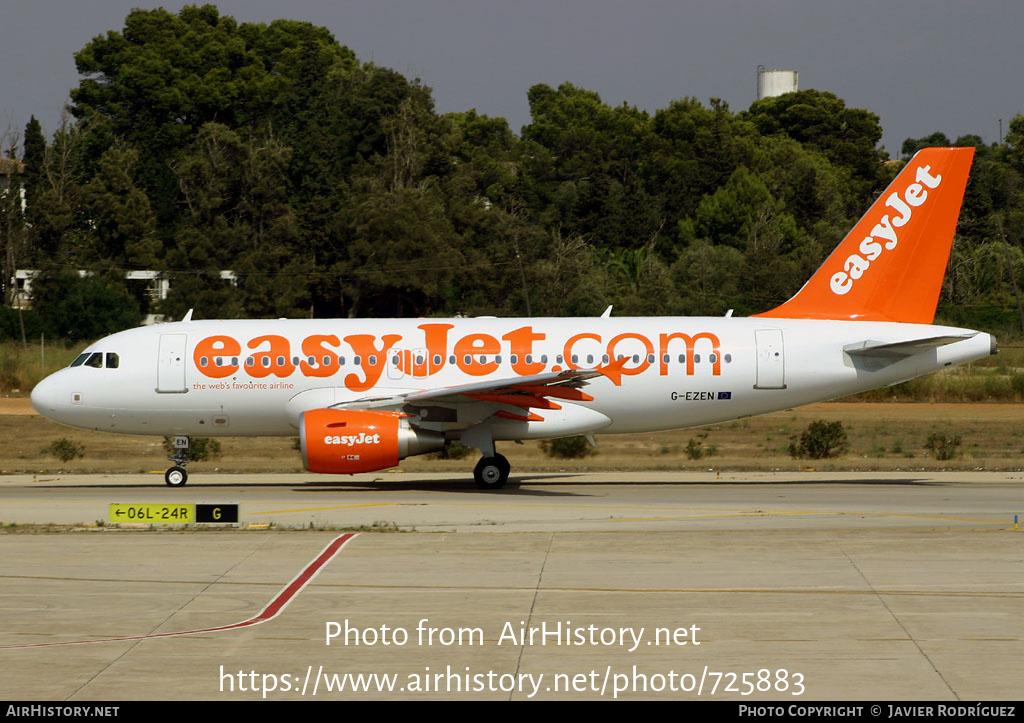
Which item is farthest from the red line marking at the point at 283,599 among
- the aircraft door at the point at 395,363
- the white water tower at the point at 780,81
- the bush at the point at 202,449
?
the white water tower at the point at 780,81

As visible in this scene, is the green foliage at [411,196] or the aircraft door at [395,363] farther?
the green foliage at [411,196]

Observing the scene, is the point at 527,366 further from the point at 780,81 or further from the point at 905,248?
the point at 780,81

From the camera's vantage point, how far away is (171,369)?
94.6ft

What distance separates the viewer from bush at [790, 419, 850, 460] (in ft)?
120

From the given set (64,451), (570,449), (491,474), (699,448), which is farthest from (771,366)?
(64,451)

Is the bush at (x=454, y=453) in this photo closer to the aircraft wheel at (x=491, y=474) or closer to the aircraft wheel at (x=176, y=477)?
the aircraft wheel at (x=491, y=474)

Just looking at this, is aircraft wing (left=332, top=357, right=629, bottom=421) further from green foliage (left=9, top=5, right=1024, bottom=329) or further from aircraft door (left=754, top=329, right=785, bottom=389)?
green foliage (left=9, top=5, right=1024, bottom=329)

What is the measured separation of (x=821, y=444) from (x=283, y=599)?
78.7 ft

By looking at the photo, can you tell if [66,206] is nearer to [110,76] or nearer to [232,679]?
[110,76]

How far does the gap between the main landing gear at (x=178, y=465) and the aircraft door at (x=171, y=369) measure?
1.34 m

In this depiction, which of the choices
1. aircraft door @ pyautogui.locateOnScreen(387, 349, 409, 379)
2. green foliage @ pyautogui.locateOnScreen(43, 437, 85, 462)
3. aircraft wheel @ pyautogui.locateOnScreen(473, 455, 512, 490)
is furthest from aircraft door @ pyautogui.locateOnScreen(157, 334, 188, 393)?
green foliage @ pyautogui.locateOnScreen(43, 437, 85, 462)

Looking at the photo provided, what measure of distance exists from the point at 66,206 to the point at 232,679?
74.5 metres

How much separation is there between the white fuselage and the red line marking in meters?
8.60

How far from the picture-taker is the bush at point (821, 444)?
36.4 metres
